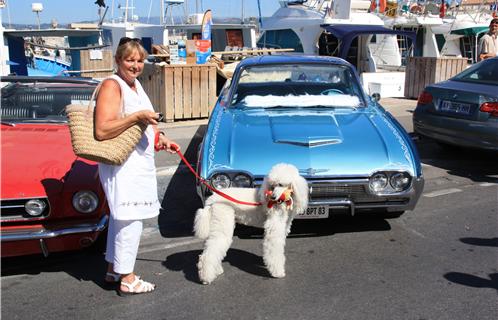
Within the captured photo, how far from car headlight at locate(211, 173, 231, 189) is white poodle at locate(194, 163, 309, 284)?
480 millimetres

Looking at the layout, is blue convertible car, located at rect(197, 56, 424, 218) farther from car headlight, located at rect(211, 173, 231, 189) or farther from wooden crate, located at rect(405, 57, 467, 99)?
wooden crate, located at rect(405, 57, 467, 99)

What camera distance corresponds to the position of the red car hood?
365 cm

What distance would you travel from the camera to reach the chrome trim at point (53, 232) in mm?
3510

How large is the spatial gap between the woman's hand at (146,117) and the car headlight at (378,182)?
2047mm

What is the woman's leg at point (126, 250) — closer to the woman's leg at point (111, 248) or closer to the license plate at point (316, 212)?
the woman's leg at point (111, 248)

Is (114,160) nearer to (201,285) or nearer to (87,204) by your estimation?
(87,204)

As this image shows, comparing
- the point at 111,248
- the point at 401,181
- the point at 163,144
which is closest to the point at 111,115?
the point at 163,144

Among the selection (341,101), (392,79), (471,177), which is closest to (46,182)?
(341,101)

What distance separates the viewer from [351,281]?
3.75 meters

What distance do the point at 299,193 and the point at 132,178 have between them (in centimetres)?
115

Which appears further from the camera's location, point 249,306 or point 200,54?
point 200,54

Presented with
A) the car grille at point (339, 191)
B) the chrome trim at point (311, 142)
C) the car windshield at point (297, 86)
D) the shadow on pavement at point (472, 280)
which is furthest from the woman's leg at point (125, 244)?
the car windshield at point (297, 86)

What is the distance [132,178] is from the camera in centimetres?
322

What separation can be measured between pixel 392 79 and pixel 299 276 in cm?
1310
